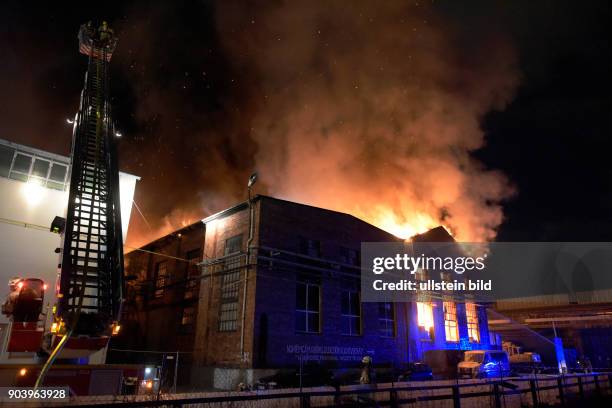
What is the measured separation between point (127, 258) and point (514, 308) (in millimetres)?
31581

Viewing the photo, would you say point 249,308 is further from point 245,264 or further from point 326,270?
point 326,270

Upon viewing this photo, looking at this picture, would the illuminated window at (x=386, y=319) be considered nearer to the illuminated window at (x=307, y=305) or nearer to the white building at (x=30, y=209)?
the illuminated window at (x=307, y=305)

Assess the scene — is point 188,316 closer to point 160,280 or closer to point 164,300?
point 164,300

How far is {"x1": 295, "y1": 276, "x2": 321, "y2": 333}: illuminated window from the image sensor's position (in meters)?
19.0

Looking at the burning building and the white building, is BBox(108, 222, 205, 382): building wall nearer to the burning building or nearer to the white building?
the burning building

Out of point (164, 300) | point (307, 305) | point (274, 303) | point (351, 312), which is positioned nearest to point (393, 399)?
point (274, 303)

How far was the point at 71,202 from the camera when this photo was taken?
47.8 feet

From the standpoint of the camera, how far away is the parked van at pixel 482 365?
22.1 meters

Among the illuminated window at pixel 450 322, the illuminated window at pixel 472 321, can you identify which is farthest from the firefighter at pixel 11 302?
the illuminated window at pixel 472 321

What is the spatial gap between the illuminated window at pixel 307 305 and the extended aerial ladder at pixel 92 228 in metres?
8.14

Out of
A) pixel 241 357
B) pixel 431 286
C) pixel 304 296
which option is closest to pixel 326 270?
pixel 304 296

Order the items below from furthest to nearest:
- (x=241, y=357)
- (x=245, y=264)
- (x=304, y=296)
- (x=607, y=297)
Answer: (x=607, y=297) → (x=304, y=296) → (x=245, y=264) → (x=241, y=357)

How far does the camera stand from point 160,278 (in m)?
25.2

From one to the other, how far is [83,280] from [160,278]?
1330cm
